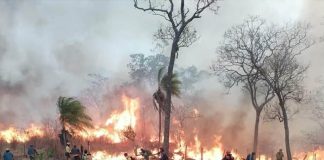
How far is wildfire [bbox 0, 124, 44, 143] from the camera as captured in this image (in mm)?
33438

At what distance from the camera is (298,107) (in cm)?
4781

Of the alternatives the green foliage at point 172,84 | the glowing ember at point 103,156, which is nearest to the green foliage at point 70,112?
the green foliage at point 172,84

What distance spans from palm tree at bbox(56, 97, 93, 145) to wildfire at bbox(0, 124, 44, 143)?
969 centimetres

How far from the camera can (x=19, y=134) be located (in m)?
35.2

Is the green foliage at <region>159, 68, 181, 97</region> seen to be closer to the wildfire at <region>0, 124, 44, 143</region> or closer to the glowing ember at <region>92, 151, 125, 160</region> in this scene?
the glowing ember at <region>92, 151, 125, 160</region>

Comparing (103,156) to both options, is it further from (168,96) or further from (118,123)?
(118,123)

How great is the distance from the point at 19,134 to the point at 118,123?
1151 cm

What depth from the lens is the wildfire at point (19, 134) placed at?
33.4m

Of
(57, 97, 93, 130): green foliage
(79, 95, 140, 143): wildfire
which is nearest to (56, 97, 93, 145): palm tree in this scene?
(57, 97, 93, 130): green foliage

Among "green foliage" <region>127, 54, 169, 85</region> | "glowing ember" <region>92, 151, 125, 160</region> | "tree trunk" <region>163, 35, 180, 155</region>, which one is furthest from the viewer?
"green foliage" <region>127, 54, 169, 85</region>

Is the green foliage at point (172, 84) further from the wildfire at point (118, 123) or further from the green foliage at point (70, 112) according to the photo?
the wildfire at point (118, 123)

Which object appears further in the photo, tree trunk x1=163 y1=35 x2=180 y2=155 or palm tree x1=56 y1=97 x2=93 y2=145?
tree trunk x1=163 y1=35 x2=180 y2=155

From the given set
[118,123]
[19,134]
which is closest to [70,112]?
[19,134]

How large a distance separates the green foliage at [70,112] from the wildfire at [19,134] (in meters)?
9.84
